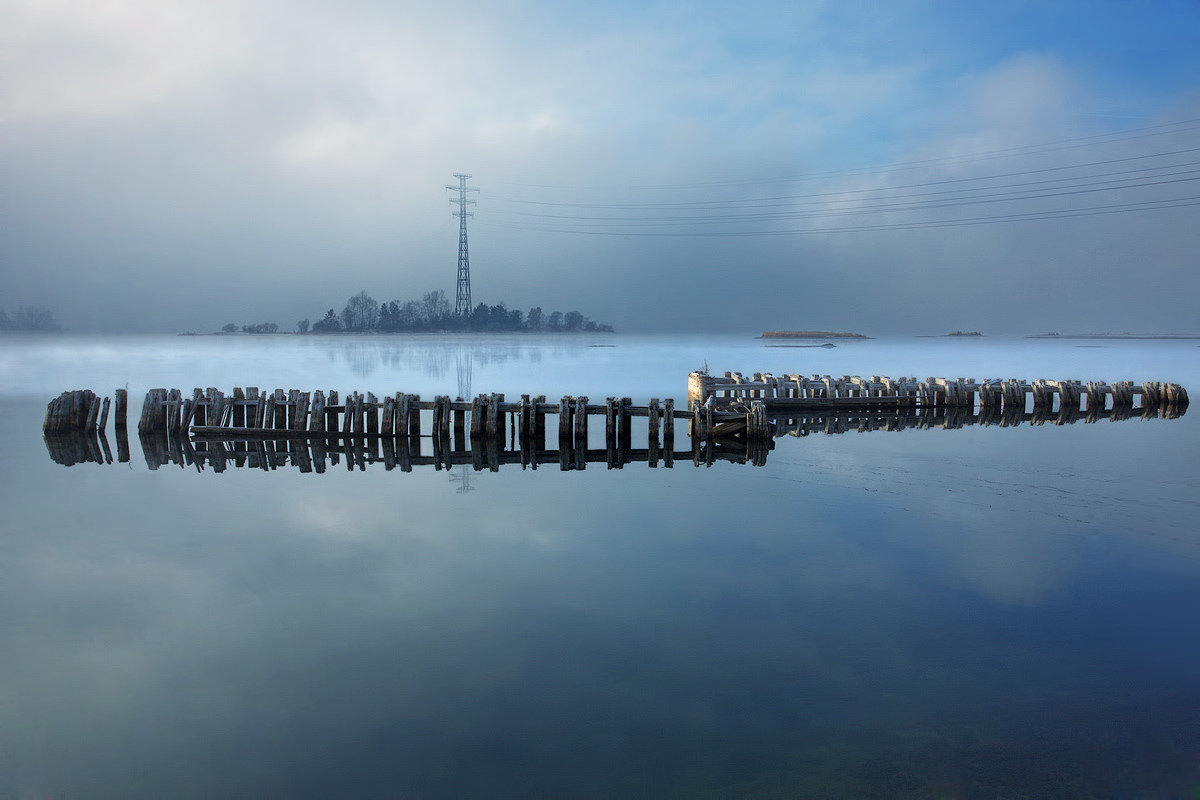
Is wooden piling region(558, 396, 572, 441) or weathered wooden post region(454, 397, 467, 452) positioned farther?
weathered wooden post region(454, 397, 467, 452)

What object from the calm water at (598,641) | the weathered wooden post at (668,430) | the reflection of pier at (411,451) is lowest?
the calm water at (598,641)

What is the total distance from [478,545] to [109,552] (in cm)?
474

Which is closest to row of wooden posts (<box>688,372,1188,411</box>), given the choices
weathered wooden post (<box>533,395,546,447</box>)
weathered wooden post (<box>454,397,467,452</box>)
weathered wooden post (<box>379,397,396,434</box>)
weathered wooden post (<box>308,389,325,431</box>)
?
weathered wooden post (<box>533,395,546,447</box>)

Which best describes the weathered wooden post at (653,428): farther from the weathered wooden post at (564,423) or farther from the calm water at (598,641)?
the calm water at (598,641)

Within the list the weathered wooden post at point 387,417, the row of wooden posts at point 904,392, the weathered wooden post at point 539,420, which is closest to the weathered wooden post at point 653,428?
the weathered wooden post at point 539,420

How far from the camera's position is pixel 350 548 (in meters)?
10.3

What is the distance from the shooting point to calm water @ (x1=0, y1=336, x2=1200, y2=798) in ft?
16.8

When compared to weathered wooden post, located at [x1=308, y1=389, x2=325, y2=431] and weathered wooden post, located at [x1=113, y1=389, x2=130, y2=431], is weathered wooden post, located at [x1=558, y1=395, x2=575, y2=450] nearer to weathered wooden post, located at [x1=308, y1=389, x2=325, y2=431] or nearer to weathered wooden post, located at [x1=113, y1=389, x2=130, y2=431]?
weathered wooden post, located at [x1=308, y1=389, x2=325, y2=431]

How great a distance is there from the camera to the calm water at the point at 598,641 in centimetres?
511

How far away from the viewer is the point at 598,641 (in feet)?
23.4

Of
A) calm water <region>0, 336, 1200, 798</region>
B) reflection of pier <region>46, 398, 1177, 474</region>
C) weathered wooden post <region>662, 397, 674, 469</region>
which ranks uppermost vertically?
weathered wooden post <region>662, 397, 674, 469</region>

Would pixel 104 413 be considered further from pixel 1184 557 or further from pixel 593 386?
pixel 593 386

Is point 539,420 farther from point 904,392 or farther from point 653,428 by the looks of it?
point 904,392

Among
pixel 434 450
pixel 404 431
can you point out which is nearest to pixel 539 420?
pixel 434 450
